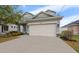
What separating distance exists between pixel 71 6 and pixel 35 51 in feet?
7.68

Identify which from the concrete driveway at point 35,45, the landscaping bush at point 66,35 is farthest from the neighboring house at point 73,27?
the concrete driveway at point 35,45

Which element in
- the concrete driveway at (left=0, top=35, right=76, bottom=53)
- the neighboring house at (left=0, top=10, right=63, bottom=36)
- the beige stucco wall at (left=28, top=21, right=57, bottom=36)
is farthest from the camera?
the beige stucco wall at (left=28, top=21, right=57, bottom=36)

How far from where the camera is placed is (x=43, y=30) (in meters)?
7.38

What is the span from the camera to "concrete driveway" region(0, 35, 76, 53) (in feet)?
21.9

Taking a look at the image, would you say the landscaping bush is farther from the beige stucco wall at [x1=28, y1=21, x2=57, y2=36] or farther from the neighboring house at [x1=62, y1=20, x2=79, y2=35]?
the beige stucco wall at [x1=28, y1=21, x2=57, y2=36]

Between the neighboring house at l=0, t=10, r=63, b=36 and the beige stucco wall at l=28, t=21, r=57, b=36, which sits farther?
the beige stucco wall at l=28, t=21, r=57, b=36

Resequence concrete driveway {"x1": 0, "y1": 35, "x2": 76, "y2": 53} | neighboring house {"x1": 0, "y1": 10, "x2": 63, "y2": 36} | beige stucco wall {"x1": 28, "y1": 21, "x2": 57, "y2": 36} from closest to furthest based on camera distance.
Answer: concrete driveway {"x1": 0, "y1": 35, "x2": 76, "y2": 53} < neighboring house {"x1": 0, "y1": 10, "x2": 63, "y2": 36} < beige stucco wall {"x1": 28, "y1": 21, "x2": 57, "y2": 36}

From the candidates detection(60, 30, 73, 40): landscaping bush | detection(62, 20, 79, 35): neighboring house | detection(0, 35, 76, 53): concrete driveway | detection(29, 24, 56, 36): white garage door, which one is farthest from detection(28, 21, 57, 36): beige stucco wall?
detection(62, 20, 79, 35): neighboring house

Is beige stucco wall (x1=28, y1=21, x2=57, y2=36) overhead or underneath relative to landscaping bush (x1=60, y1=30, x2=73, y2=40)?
overhead

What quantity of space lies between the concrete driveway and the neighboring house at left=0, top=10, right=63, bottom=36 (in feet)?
0.88

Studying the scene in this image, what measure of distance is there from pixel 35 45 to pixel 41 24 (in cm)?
96

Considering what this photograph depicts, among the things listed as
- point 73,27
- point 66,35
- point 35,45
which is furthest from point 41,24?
point 73,27
